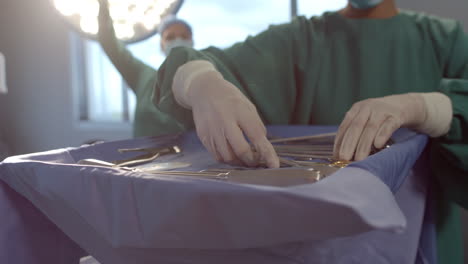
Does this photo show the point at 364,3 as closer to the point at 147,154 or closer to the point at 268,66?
the point at 268,66

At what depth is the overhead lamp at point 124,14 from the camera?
129 cm

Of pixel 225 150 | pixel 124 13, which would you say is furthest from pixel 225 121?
pixel 124 13

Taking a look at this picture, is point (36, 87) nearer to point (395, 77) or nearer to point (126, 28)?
point (126, 28)

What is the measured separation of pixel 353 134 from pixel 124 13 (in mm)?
1091

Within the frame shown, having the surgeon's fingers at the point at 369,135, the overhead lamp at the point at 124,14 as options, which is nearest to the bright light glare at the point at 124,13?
the overhead lamp at the point at 124,14

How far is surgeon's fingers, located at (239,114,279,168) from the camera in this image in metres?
0.44

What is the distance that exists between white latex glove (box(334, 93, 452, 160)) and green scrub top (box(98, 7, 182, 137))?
24.8 inches

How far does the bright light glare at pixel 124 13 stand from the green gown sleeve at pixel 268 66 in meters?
0.66

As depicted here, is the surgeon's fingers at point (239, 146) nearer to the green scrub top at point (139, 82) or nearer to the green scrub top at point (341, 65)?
the green scrub top at point (341, 65)

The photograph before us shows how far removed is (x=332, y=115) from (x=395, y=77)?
0.16m

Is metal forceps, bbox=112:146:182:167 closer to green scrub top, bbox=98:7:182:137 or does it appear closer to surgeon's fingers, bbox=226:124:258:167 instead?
surgeon's fingers, bbox=226:124:258:167

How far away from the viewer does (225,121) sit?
1.67 ft

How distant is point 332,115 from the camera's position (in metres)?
0.82

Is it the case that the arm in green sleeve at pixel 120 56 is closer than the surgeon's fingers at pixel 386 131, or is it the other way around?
the surgeon's fingers at pixel 386 131
